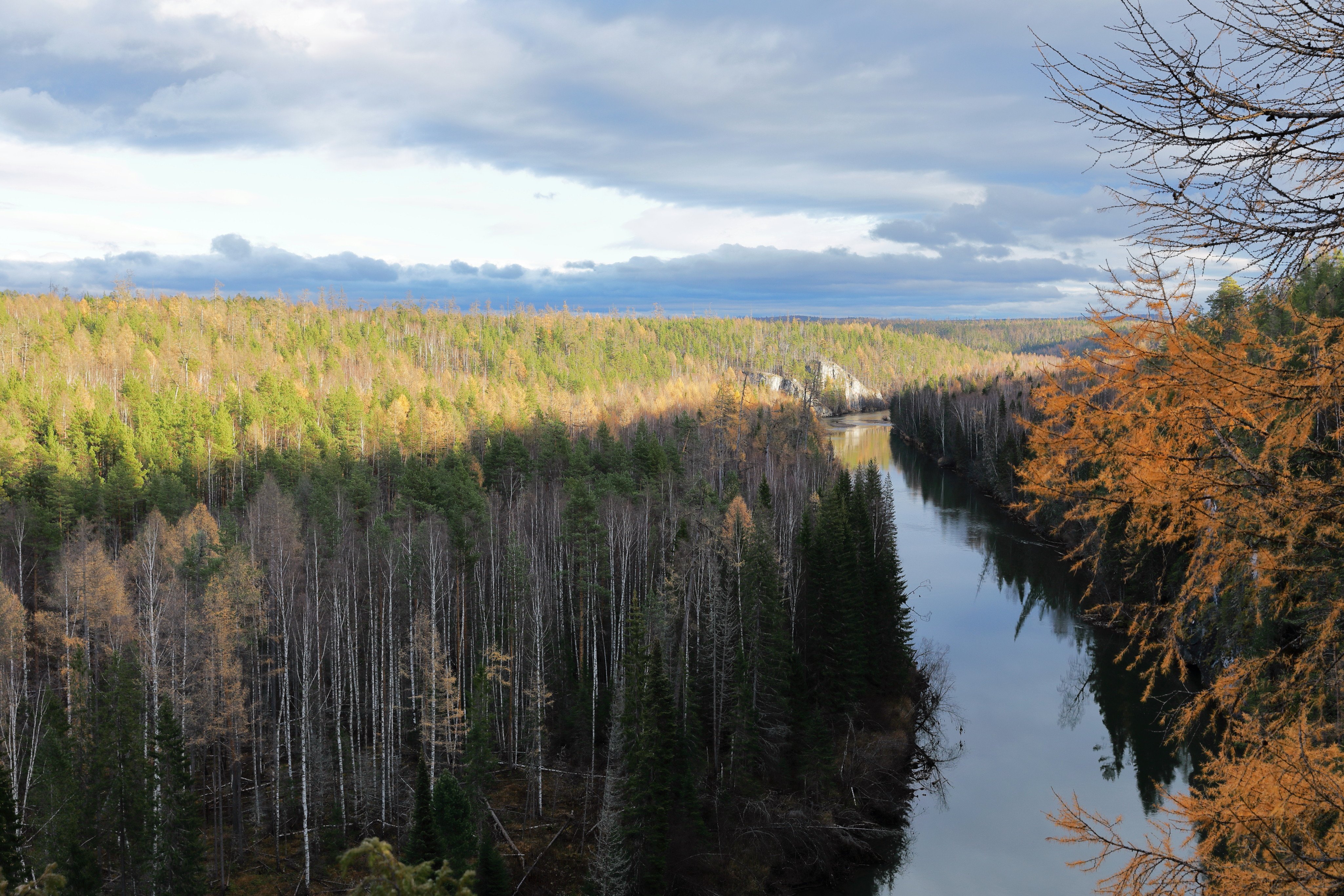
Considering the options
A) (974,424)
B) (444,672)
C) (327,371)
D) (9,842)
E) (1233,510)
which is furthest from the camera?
(327,371)

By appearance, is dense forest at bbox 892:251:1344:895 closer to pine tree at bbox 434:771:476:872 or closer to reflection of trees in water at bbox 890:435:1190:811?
reflection of trees in water at bbox 890:435:1190:811

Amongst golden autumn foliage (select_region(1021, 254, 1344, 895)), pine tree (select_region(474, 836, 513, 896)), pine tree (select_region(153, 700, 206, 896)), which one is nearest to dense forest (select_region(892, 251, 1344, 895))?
golden autumn foliage (select_region(1021, 254, 1344, 895))

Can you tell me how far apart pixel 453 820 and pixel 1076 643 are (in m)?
32.4

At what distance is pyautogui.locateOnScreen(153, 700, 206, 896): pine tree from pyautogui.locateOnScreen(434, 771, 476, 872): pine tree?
6434mm

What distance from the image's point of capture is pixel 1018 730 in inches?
1216

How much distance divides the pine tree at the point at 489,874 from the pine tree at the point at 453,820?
0.40 m

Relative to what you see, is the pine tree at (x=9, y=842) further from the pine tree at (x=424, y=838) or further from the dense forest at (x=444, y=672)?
the pine tree at (x=424, y=838)

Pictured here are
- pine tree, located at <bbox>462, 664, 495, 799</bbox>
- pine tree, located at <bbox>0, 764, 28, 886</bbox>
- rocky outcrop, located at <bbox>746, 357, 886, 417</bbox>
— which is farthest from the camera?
rocky outcrop, located at <bbox>746, 357, 886, 417</bbox>

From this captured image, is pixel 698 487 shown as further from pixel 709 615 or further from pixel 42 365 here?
pixel 42 365

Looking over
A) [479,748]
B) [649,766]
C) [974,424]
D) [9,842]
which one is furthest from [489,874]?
[974,424]

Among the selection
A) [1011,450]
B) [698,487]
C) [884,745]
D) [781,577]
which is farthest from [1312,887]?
[1011,450]

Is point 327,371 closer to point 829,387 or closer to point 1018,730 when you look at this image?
point 829,387

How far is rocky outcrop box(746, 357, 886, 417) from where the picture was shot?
148625 millimetres

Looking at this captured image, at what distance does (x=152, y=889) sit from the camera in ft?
68.5
